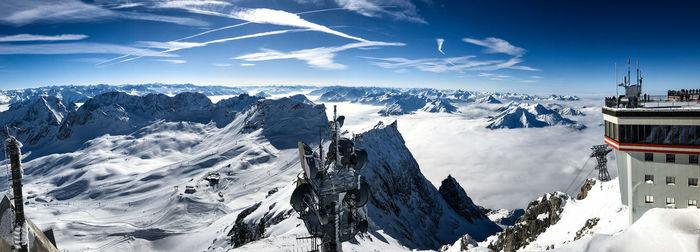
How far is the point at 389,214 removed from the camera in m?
101

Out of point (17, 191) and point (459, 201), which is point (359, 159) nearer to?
point (17, 191)

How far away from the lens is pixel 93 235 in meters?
96.2

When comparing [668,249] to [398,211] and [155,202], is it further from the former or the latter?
[155,202]

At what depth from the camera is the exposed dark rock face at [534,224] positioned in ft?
145

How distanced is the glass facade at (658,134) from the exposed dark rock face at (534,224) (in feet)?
69.8

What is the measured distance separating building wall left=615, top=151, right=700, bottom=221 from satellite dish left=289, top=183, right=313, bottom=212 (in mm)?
24536

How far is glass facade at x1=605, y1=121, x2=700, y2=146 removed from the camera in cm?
2348

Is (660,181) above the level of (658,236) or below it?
below

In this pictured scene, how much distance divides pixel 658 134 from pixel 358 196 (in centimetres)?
2265

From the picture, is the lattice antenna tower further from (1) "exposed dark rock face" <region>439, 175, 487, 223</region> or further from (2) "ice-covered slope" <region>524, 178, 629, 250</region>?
(1) "exposed dark rock face" <region>439, 175, 487, 223</region>

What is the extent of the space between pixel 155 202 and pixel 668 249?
146 meters

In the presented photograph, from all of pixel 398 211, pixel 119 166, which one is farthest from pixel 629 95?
pixel 119 166

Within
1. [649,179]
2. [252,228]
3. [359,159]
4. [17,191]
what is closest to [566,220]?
[649,179]

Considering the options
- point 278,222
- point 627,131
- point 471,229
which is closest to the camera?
point 627,131
